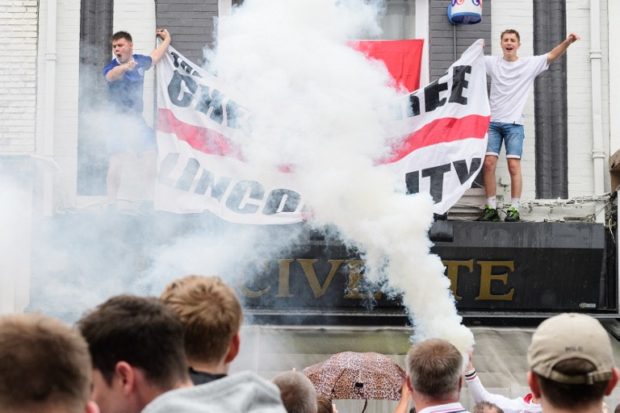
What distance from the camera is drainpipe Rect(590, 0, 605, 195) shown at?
1180 cm

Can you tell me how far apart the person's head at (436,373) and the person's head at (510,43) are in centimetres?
738

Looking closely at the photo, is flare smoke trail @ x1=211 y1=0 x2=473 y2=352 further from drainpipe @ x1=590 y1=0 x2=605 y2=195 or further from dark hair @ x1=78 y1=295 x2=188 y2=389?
dark hair @ x1=78 y1=295 x2=188 y2=389

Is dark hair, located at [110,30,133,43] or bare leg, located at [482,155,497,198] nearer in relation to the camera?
dark hair, located at [110,30,133,43]

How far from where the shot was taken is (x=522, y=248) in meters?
11.5

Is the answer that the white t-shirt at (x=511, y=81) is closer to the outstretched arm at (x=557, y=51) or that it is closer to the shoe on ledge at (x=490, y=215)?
the outstretched arm at (x=557, y=51)

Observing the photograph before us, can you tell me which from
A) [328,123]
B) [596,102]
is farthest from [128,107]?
[596,102]

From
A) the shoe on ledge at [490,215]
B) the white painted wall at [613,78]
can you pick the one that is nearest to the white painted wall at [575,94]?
the white painted wall at [613,78]

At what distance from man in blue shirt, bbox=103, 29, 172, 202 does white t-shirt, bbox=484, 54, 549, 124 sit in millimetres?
3254

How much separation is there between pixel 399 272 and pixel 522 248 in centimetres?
207

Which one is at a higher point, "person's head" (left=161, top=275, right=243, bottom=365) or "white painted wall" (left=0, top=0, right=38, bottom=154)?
"white painted wall" (left=0, top=0, right=38, bottom=154)

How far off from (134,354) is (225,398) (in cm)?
25

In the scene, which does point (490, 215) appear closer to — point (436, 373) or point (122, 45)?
point (122, 45)

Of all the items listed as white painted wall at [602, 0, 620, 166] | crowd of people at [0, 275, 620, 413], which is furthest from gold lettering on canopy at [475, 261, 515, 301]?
crowd of people at [0, 275, 620, 413]

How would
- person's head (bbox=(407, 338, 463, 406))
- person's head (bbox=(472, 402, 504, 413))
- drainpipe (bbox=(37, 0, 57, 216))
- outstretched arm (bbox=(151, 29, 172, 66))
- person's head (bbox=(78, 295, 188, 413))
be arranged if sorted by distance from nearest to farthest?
person's head (bbox=(78, 295, 188, 413)) → person's head (bbox=(407, 338, 463, 406)) → person's head (bbox=(472, 402, 504, 413)) → outstretched arm (bbox=(151, 29, 172, 66)) → drainpipe (bbox=(37, 0, 57, 216))
